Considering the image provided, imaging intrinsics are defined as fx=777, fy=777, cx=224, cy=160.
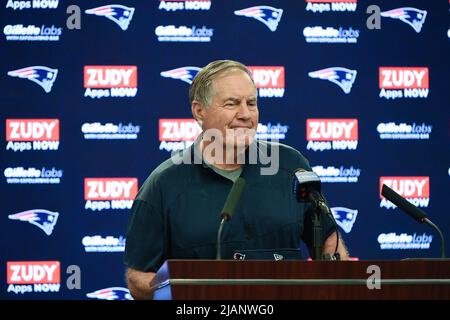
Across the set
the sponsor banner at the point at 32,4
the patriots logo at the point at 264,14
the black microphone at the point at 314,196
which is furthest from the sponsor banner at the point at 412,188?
the black microphone at the point at 314,196

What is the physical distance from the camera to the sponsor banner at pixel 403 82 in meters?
6.38

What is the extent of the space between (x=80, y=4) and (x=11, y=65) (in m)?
0.73

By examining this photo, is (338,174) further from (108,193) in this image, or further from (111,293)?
(111,293)

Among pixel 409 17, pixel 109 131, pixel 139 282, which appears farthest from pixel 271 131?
pixel 139 282

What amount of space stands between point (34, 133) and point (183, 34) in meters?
1.42

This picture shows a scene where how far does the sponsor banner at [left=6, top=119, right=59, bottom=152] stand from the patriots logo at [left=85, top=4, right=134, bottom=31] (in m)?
0.93

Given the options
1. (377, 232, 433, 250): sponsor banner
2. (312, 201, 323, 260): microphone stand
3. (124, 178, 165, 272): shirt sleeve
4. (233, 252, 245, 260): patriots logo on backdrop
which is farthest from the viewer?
(377, 232, 433, 250): sponsor banner

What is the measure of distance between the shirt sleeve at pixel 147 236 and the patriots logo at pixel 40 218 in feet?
9.62

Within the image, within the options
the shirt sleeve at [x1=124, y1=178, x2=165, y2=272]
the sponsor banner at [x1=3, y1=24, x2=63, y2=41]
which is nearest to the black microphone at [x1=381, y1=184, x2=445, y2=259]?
the shirt sleeve at [x1=124, y1=178, x2=165, y2=272]

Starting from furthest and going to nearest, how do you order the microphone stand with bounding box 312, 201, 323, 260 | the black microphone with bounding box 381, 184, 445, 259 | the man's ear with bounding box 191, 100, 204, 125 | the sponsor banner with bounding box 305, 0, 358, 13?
the sponsor banner with bounding box 305, 0, 358, 13 < the man's ear with bounding box 191, 100, 204, 125 < the black microphone with bounding box 381, 184, 445, 259 < the microphone stand with bounding box 312, 201, 323, 260

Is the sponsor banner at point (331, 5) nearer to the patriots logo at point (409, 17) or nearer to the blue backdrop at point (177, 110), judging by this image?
the blue backdrop at point (177, 110)

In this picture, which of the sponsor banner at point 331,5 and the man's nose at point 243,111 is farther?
the sponsor banner at point 331,5

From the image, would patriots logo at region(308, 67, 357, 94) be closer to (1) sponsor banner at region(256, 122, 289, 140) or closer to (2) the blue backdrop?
(2) the blue backdrop

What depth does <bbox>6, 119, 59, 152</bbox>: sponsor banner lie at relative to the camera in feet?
20.1
